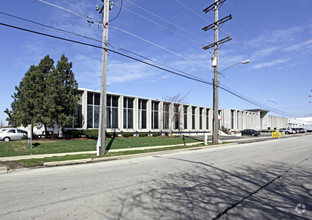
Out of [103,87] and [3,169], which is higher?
[103,87]

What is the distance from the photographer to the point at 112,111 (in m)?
32.0

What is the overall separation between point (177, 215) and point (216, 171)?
4.67 metres

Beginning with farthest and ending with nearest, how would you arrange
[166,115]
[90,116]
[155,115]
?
[166,115] → [155,115] → [90,116]

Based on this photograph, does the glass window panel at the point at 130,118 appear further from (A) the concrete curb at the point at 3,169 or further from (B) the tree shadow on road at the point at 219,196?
(B) the tree shadow on road at the point at 219,196

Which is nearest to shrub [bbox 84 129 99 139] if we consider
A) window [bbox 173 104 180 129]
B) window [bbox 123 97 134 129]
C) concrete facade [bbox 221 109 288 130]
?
window [bbox 123 97 134 129]

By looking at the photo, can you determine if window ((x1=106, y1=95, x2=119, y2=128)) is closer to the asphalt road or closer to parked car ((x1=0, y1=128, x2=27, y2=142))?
parked car ((x1=0, y1=128, x2=27, y2=142))

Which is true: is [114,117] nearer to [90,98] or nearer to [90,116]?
[90,116]

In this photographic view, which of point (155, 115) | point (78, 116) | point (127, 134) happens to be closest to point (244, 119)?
point (155, 115)

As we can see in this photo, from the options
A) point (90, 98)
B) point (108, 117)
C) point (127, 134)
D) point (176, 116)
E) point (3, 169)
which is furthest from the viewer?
point (176, 116)

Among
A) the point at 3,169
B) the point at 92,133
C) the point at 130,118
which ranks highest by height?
the point at 130,118

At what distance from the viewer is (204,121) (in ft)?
160

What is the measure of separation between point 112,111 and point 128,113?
292 cm

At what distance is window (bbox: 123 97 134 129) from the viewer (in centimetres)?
3349

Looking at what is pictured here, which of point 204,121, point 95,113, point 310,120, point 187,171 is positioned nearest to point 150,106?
point 95,113
